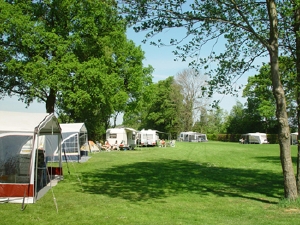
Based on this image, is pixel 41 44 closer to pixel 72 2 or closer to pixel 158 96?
pixel 72 2

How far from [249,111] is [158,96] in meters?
17.0

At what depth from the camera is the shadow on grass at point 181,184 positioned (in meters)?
9.45

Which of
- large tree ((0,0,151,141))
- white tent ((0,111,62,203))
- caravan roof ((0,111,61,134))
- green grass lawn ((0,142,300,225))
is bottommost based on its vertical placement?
green grass lawn ((0,142,300,225))

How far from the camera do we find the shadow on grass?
9.45 meters

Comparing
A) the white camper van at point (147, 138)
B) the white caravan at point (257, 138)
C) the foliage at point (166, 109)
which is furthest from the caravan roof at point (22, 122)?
the foliage at point (166, 109)

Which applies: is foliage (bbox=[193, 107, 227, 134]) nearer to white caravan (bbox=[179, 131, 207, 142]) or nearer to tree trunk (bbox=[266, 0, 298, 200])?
white caravan (bbox=[179, 131, 207, 142])

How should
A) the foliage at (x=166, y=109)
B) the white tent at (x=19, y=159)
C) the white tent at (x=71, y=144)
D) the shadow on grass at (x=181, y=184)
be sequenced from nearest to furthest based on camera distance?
the white tent at (x=19, y=159)
the shadow on grass at (x=181, y=184)
the white tent at (x=71, y=144)
the foliage at (x=166, y=109)

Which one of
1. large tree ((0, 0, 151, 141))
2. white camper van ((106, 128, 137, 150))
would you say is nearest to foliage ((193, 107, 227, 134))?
white camper van ((106, 128, 137, 150))

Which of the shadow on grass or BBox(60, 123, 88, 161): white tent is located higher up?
BBox(60, 123, 88, 161): white tent

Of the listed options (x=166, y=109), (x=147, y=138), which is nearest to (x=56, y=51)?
(x=147, y=138)

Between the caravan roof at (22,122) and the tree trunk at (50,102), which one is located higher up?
the tree trunk at (50,102)

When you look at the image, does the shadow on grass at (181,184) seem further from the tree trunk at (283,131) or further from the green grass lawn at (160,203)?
the tree trunk at (283,131)

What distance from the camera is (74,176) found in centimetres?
1303

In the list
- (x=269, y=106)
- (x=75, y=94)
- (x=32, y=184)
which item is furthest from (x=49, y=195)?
(x=269, y=106)
